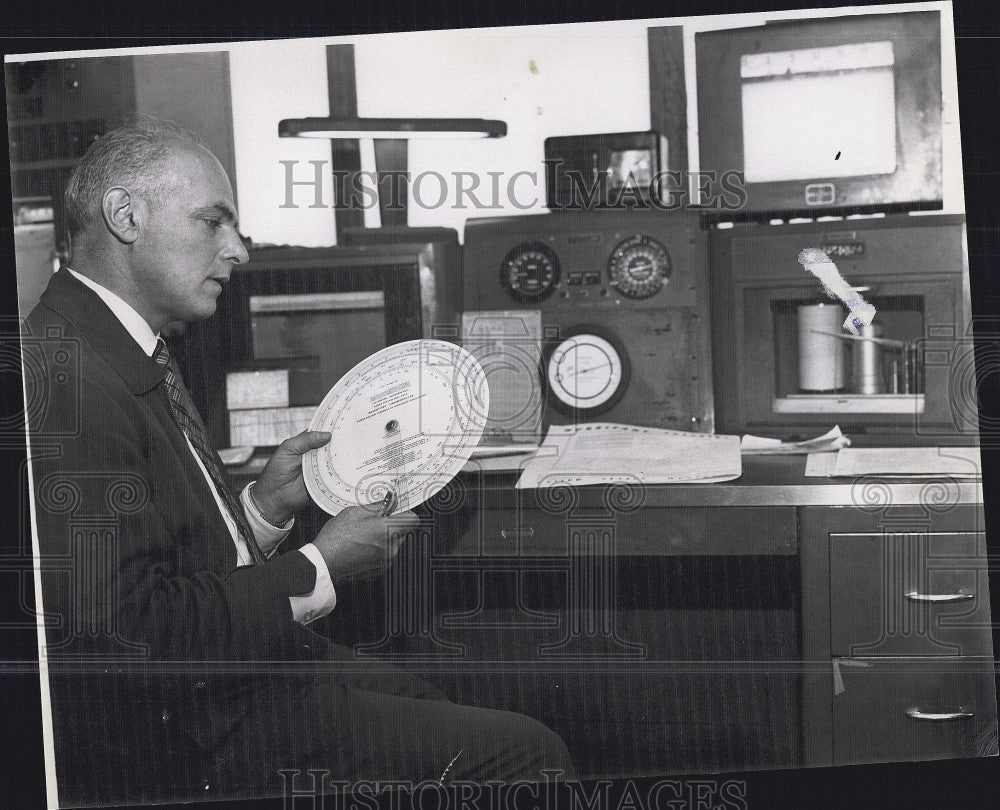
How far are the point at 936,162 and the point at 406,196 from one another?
987 millimetres

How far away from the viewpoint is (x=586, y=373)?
200 centimetres

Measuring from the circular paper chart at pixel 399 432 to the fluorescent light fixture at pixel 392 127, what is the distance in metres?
0.44

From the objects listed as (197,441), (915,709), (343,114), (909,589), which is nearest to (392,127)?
(343,114)

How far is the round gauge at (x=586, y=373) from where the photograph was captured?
1.98 m

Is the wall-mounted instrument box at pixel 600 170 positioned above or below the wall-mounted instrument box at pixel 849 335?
above

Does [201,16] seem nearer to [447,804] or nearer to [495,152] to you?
[495,152]

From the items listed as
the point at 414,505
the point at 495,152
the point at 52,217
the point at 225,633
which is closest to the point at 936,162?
the point at 495,152

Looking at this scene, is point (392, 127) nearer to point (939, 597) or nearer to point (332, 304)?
point (332, 304)

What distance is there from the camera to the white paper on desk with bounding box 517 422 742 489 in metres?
1.73

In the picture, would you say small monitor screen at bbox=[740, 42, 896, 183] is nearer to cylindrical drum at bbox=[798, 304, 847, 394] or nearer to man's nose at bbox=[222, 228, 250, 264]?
cylindrical drum at bbox=[798, 304, 847, 394]

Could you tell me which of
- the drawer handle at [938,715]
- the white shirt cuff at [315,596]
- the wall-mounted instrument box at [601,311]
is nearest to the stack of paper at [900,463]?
the wall-mounted instrument box at [601,311]

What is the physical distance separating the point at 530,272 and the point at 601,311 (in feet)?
0.51

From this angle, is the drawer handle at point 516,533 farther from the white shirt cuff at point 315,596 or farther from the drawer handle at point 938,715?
the drawer handle at point 938,715

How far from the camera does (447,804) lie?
163 centimetres
